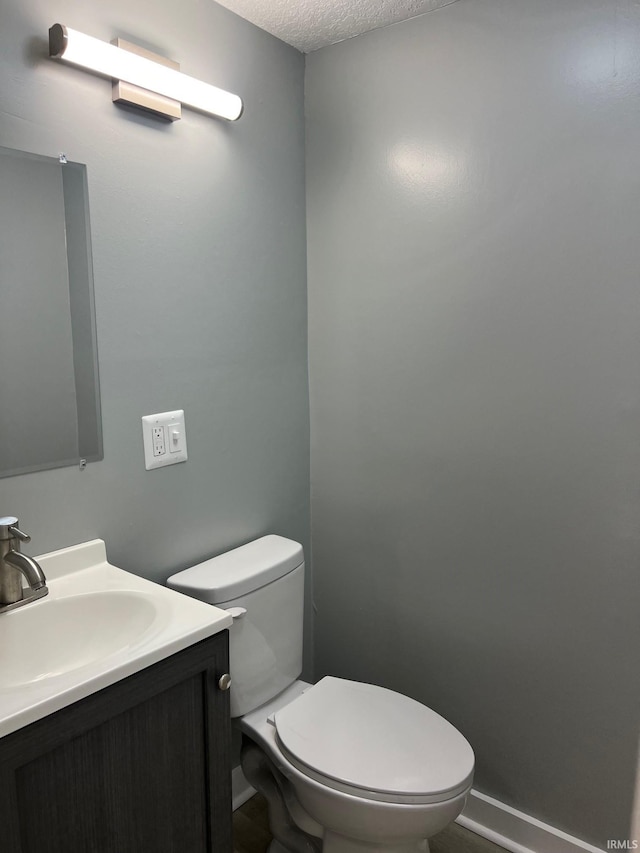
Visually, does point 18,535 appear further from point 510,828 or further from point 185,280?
point 510,828

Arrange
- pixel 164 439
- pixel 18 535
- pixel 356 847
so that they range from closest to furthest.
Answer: pixel 18 535 → pixel 356 847 → pixel 164 439

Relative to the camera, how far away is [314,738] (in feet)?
4.82

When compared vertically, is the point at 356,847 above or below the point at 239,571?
below

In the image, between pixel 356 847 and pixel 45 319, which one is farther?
pixel 356 847

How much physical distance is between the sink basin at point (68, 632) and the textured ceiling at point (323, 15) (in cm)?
153

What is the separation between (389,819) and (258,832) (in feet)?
2.25

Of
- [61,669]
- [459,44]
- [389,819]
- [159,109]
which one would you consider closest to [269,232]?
[159,109]

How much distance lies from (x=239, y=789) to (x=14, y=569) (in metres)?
1.12

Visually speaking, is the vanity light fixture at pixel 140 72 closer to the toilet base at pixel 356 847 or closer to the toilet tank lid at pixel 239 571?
the toilet tank lid at pixel 239 571

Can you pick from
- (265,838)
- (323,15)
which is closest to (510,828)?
(265,838)

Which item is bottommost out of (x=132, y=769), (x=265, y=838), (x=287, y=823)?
(x=265, y=838)

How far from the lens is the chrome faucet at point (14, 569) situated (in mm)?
1203

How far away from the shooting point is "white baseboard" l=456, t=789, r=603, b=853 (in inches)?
65.6

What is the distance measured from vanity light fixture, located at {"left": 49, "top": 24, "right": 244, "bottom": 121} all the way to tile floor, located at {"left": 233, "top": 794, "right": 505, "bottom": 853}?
6.45 feet
